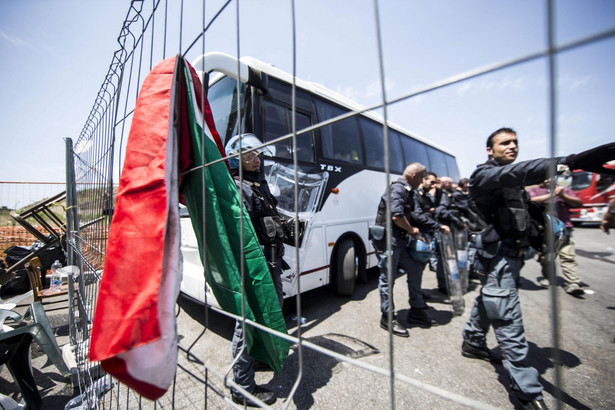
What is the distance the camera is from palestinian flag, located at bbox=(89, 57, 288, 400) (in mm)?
687

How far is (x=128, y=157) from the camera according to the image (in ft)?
2.95

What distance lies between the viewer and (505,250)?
6.15 ft

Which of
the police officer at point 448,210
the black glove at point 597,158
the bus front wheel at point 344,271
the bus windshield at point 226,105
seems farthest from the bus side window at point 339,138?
the black glove at point 597,158

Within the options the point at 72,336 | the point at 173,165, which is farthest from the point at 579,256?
the point at 72,336

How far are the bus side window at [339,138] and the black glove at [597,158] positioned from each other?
9.84 feet

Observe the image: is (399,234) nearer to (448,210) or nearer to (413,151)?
(448,210)

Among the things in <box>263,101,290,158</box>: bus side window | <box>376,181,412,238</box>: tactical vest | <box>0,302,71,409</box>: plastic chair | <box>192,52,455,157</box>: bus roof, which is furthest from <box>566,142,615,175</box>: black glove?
<box>0,302,71,409</box>: plastic chair

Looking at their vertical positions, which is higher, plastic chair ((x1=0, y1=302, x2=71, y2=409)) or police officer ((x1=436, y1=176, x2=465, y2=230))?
police officer ((x1=436, y1=176, x2=465, y2=230))

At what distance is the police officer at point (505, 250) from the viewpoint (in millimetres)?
1624

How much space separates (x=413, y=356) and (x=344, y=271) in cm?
153

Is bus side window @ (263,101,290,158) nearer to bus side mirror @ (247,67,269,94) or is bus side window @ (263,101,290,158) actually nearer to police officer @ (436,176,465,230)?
bus side mirror @ (247,67,269,94)

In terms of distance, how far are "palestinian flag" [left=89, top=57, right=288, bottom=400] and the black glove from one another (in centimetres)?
117

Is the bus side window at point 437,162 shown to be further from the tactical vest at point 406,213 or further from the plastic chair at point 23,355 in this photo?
the plastic chair at point 23,355

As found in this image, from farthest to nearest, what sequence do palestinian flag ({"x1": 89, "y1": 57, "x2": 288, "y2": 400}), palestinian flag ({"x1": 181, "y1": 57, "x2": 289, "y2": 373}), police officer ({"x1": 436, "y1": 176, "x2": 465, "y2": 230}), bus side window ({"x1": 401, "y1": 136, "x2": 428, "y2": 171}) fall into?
bus side window ({"x1": 401, "y1": 136, "x2": 428, "y2": 171})
police officer ({"x1": 436, "y1": 176, "x2": 465, "y2": 230})
palestinian flag ({"x1": 181, "y1": 57, "x2": 289, "y2": 373})
palestinian flag ({"x1": 89, "y1": 57, "x2": 288, "y2": 400})
